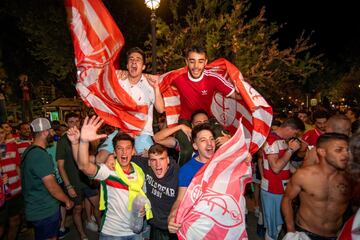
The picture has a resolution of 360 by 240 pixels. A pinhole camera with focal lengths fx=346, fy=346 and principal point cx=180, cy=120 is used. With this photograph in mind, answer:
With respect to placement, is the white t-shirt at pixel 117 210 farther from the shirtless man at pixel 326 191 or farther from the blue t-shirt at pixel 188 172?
the shirtless man at pixel 326 191

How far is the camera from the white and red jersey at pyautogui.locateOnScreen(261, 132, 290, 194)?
18.4ft

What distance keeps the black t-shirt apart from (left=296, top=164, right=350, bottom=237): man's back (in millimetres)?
1566

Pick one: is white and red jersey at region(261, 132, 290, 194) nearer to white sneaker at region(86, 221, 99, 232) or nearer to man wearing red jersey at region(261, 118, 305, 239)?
man wearing red jersey at region(261, 118, 305, 239)

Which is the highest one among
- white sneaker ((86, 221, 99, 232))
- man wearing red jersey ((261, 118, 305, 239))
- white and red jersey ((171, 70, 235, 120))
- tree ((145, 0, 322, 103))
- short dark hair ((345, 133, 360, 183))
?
tree ((145, 0, 322, 103))

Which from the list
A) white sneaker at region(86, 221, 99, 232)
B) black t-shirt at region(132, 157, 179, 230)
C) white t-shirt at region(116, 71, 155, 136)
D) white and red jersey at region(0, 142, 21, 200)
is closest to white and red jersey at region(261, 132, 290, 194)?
white t-shirt at region(116, 71, 155, 136)

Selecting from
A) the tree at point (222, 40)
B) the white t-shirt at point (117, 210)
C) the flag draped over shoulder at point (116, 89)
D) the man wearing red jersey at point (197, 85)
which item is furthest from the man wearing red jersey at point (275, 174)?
the tree at point (222, 40)

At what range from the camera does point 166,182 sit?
4.01 meters

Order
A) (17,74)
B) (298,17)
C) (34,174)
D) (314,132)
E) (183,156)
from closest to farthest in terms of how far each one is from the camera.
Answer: (183,156)
(34,174)
(314,132)
(17,74)
(298,17)

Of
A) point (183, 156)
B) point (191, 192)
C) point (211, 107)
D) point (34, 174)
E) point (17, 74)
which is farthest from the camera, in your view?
point (17, 74)

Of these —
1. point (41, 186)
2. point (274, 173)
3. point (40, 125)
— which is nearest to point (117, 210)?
point (41, 186)

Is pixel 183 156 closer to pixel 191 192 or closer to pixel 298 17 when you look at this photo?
pixel 191 192

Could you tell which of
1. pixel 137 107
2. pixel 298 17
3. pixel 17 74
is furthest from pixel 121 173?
pixel 298 17

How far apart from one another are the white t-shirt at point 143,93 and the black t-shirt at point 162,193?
124 centimetres

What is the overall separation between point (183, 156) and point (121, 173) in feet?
2.82
